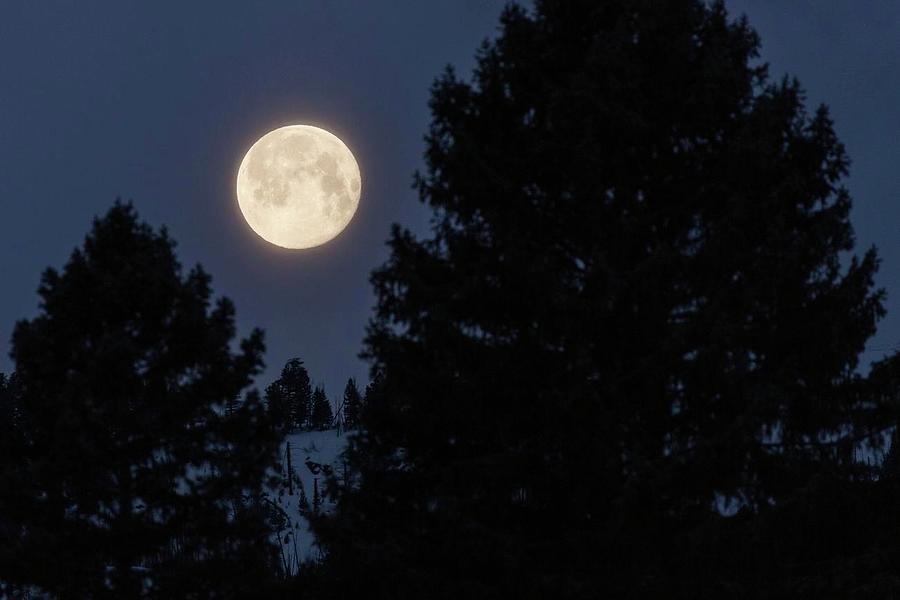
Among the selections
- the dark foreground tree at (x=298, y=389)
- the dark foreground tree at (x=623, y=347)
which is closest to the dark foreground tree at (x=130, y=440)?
the dark foreground tree at (x=623, y=347)

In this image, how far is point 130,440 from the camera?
14.6 metres

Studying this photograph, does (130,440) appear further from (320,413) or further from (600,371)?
(320,413)

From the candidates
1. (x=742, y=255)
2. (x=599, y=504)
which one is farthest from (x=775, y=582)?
(x=742, y=255)

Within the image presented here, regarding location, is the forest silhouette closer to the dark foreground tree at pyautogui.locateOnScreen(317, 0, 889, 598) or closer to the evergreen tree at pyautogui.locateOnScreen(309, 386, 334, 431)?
the dark foreground tree at pyautogui.locateOnScreen(317, 0, 889, 598)

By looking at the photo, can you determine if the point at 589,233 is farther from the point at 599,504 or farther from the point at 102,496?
the point at 102,496

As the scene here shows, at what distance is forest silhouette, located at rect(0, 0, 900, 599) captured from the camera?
417 inches

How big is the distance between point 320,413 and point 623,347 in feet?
388

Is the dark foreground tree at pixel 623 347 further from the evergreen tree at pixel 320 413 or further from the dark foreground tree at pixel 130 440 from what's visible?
the evergreen tree at pixel 320 413

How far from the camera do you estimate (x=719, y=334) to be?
33.0ft

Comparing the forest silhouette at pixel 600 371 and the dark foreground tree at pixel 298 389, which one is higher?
the dark foreground tree at pixel 298 389

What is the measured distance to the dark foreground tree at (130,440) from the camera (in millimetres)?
13891

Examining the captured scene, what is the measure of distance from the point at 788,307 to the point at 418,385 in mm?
4908

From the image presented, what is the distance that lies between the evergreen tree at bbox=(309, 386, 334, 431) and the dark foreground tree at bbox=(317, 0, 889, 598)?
4405 inches

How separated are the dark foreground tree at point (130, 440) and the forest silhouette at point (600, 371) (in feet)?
0.25
